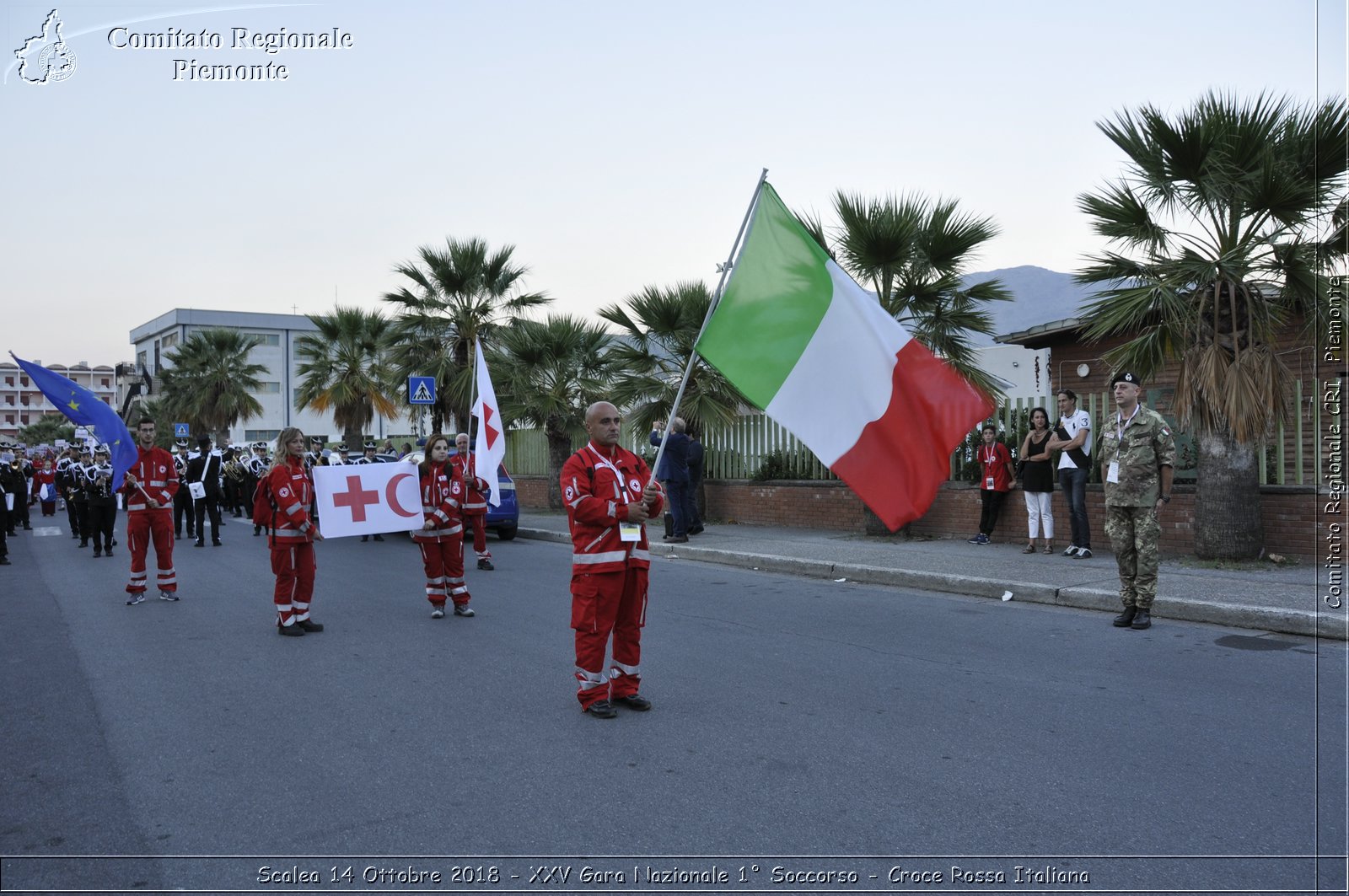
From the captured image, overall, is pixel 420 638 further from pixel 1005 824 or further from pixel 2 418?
pixel 2 418

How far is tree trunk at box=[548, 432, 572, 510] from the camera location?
2308cm

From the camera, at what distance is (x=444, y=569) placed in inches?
377

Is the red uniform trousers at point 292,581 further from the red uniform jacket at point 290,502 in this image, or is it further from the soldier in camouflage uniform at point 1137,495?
the soldier in camouflage uniform at point 1137,495

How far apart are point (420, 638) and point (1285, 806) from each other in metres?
6.17

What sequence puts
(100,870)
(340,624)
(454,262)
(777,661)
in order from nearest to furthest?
(100,870) → (777,661) → (340,624) → (454,262)

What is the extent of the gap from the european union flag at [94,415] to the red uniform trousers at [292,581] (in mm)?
2698

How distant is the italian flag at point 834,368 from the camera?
6254 mm

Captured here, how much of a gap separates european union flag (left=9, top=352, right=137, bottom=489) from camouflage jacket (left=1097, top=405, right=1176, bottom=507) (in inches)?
365

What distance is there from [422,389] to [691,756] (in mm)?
17672

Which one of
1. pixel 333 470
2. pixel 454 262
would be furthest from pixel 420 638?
pixel 454 262

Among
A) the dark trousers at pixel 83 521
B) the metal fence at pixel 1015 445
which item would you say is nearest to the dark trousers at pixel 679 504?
the metal fence at pixel 1015 445

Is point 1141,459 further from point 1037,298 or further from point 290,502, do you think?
point 1037,298

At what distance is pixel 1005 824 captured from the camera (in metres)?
4.11

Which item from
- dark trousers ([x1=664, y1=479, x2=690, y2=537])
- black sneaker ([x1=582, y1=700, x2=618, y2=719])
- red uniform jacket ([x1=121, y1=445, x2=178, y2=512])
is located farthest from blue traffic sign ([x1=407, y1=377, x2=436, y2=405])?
black sneaker ([x1=582, y1=700, x2=618, y2=719])
